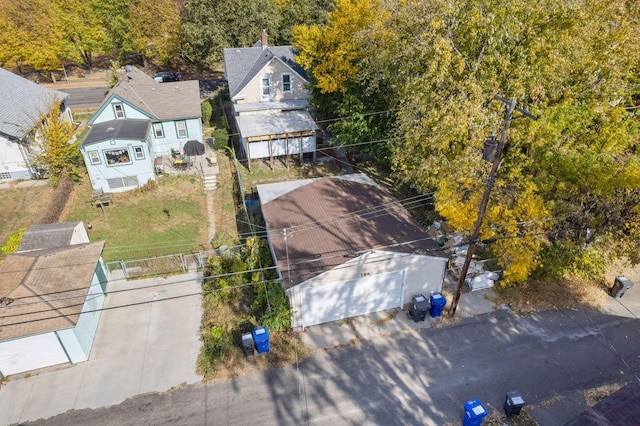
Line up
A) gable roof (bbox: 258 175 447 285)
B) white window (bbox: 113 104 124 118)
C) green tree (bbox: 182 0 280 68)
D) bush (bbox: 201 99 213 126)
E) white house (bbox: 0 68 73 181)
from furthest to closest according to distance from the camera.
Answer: green tree (bbox: 182 0 280 68) → bush (bbox: 201 99 213 126) → white window (bbox: 113 104 124 118) → white house (bbox: 0 68 73 181) → gable roof (bbox: 258 175 447 285)

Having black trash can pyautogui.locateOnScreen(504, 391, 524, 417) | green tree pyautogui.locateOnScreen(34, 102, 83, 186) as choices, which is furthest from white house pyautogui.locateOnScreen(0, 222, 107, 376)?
black trash can pyautogui.locateOnScreen(504, 391, 524, 417)

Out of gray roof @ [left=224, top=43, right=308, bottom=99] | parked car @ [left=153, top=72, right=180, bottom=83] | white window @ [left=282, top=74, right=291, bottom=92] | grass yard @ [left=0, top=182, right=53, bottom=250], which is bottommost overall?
grass yard @ [left=0, top=182, right=53, bottom=250]

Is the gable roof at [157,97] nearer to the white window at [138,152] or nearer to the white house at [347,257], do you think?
the white window at [138,152]

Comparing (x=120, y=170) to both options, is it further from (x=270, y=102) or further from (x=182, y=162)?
(x=270, y=102)

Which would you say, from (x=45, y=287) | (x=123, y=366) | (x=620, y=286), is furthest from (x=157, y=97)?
(x=620, y=286)

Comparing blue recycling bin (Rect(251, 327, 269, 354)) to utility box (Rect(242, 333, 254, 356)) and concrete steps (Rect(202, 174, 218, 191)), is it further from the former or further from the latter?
concrete steps (Rect(202, 174, 218, 191))

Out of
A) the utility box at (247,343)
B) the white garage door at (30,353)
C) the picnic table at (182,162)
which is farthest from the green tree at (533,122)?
the picnic table at (182,162)
